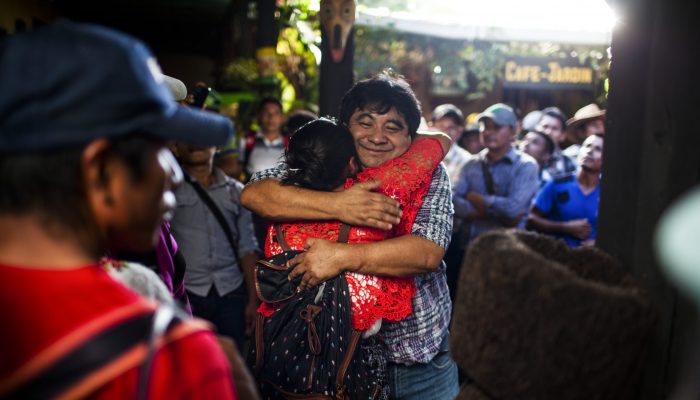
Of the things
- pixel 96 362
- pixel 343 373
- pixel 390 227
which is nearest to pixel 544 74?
pixel 390 227

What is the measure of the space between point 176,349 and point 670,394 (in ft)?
3.97

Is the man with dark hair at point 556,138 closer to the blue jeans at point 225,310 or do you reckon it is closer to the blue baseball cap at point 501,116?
the blue baseball cap at point 501,116

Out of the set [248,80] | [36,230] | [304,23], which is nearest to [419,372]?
[36,230]

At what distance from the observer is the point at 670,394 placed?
4.89 feet

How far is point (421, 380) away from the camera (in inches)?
101

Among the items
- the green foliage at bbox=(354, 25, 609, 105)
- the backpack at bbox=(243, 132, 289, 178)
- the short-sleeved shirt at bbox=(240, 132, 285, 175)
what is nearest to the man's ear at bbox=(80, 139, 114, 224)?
the short-sleeved shirt at bbox=(240, 132, 285, 175)

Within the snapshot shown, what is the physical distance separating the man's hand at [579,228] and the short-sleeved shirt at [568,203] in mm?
46

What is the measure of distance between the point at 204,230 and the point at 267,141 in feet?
9.11

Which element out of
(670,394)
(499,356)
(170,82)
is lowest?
(670,394)

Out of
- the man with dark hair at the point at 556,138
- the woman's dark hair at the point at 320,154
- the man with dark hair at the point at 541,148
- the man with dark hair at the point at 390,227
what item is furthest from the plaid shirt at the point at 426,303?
the man with dark hair at the point at 541,148

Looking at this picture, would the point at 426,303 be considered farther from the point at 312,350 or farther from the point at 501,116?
the point at 501,116

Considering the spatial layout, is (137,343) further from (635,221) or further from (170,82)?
(170,82)

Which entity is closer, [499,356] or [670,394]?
[499,356]

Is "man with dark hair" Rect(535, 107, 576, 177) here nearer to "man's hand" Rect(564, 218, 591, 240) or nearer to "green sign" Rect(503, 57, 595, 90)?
"man's hand" Rect(564, 218, 591, 240)
